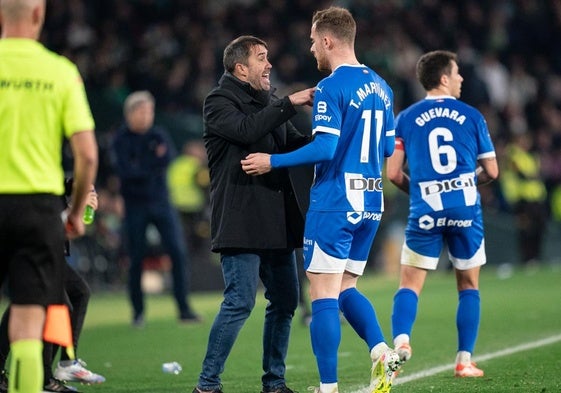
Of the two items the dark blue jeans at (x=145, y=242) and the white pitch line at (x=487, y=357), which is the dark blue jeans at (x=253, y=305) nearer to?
the white pitch line at (x=487, y=357)

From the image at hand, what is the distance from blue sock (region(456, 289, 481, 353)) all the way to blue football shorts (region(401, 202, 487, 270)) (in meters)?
0.21

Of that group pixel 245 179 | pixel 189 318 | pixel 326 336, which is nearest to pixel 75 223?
pixel 245 179

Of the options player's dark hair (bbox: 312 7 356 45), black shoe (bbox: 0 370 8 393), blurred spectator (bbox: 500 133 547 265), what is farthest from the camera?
blurred spectator (bbox: 500 133 547 265)

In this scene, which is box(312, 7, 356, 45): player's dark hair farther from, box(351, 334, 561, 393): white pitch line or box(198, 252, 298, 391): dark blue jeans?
box(351, 334, 561, 393): white pitch line

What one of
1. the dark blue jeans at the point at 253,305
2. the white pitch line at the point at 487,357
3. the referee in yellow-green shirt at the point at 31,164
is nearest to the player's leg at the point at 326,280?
the dark blue jeans at the point at 253,305

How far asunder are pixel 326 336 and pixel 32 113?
223cm

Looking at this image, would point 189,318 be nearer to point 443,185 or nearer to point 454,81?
point 443,185

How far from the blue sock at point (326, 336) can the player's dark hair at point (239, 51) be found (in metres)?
1.51

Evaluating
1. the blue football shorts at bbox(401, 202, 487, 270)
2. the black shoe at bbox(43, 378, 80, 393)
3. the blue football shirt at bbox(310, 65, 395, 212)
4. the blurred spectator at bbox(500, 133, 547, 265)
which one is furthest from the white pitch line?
the blurred spectator at bbox(500, 133, 547, 265)

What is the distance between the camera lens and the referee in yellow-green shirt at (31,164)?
5.20 metres

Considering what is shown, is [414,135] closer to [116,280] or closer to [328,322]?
[328,322]

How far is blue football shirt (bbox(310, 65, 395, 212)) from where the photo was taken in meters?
6.59

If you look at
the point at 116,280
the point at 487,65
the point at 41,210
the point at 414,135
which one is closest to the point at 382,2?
the point at 487,65

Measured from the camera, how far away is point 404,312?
811 cm
